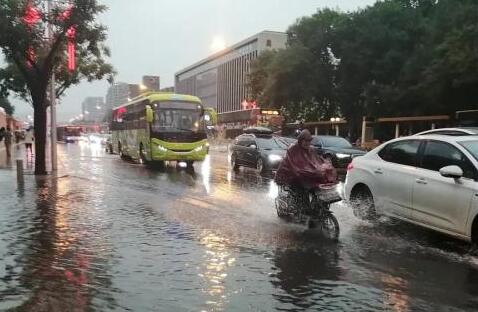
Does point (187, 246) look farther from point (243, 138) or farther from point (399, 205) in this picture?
point (243, 138)

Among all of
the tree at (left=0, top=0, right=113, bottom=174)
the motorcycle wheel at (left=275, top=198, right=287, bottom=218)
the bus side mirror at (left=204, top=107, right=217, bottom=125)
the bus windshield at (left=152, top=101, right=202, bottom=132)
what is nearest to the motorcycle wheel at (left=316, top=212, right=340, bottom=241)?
the motorcycle wheel at (left=275, top=198, right=287, bottom=218)

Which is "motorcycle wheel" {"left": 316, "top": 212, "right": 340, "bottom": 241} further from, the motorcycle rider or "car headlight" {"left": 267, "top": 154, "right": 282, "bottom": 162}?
"car headlight" {"left": 267, "top": 154, "right": 282, "bottom": 162}

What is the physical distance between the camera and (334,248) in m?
8.38

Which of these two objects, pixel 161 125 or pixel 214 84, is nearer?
pixel 161 125

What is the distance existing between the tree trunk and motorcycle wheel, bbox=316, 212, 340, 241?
12.1 metres

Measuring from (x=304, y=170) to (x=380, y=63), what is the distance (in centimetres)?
3778

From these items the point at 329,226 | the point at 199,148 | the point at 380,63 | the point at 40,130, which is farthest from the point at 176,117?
the point at 380,63

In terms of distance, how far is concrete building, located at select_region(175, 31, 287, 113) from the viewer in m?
119

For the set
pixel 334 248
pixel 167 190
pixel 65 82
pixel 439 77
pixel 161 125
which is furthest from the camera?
pixel 65 82

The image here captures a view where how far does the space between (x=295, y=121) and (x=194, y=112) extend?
34.1 m

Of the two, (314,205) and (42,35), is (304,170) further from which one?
(42,35)

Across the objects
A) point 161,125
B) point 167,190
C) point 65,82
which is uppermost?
point 65,82

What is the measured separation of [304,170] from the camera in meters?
9.75

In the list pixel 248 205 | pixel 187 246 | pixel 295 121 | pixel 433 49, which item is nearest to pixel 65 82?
pixel 295 121
